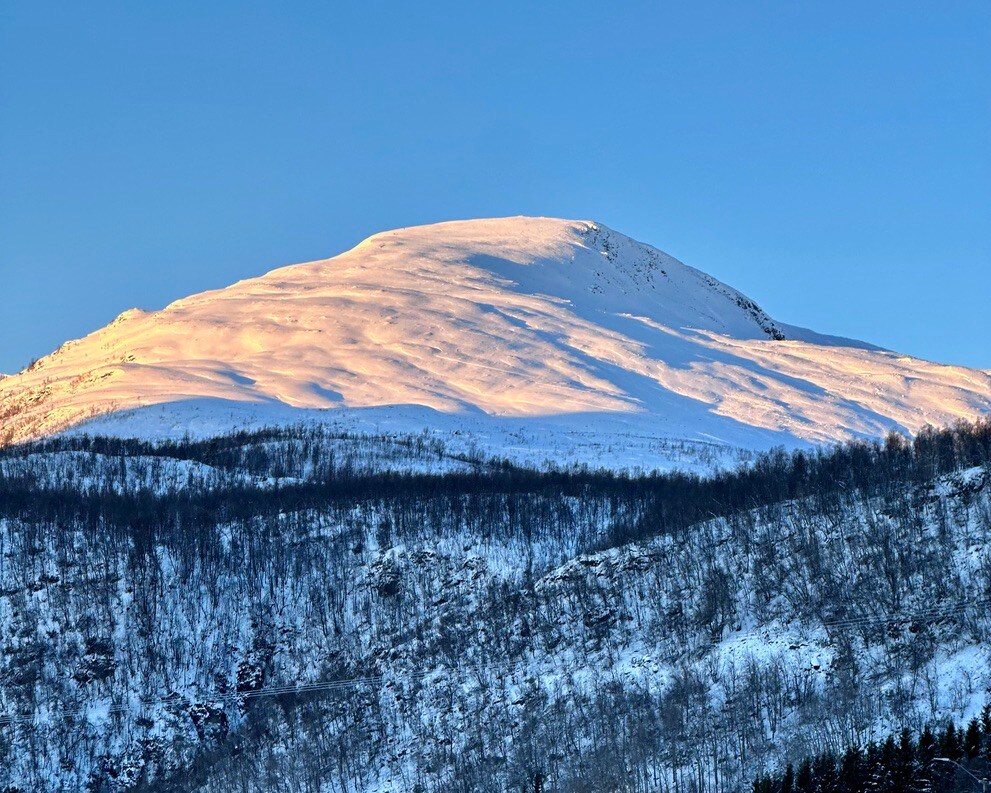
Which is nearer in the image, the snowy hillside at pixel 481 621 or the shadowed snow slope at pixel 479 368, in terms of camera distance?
the snowy hillside at pixel 481 621

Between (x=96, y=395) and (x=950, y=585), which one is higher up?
(x=96, y=395)

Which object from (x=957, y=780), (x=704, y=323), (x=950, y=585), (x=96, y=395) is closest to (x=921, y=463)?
(x=950, y=585)

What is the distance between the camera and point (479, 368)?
14900 cm

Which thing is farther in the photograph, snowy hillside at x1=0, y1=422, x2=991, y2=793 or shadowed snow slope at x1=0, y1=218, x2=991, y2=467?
→ shadowed snow slope at x1=0, y1=218, x2=991, y2=467

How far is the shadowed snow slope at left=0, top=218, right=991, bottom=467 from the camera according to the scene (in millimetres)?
130875

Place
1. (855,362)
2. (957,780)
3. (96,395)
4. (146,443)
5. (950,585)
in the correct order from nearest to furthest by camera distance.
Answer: (957,780) → (950,585) → (146,443) → (96,395) → (855,362)

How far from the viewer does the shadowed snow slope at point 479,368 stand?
131 metres

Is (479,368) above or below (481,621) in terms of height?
above

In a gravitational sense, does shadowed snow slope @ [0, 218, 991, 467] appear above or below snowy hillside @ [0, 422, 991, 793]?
above

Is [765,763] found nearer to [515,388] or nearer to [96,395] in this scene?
[515,388]

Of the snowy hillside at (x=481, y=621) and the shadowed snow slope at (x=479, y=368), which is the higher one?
the shadowed snow slope at (x=479, y=368)

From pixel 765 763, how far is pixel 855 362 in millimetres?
122532

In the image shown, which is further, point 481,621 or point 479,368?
point 479,368

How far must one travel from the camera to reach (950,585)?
211ft
